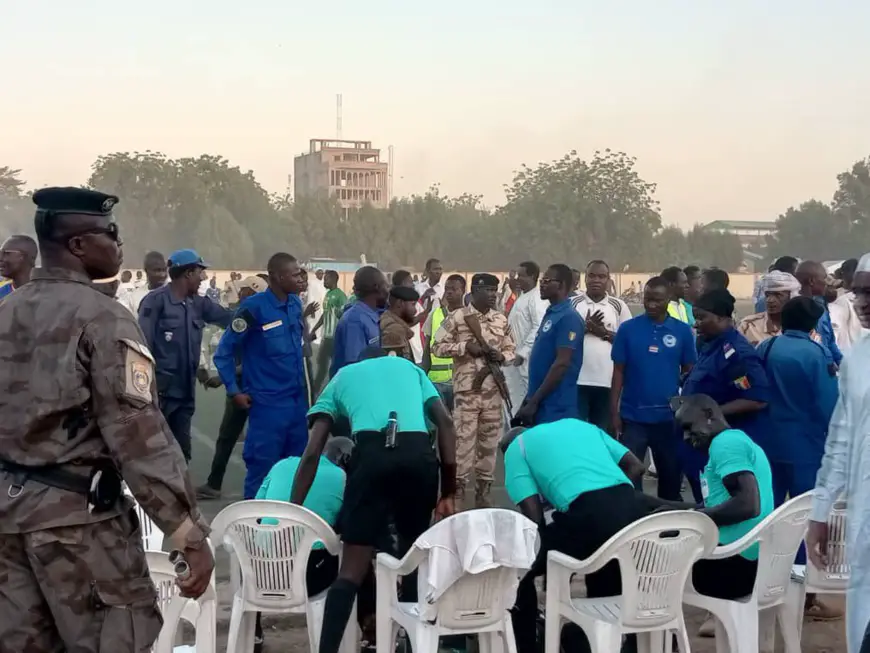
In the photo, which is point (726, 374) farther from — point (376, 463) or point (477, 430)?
point (477, 430)

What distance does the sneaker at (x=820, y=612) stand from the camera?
19.1ft

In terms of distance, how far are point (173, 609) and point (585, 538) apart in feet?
5.49

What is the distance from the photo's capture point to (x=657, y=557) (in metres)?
4.26

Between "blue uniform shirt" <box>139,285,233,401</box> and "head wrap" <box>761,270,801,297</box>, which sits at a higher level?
"head wrap" <box>761,270,801,297</box>

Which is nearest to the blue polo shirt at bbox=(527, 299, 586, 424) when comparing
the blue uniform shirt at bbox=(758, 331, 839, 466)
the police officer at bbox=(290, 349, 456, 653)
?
the blue uniform shirt at bbox=(758, 331, 839, 466)

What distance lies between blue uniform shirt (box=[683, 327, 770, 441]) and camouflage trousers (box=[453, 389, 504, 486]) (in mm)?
2479

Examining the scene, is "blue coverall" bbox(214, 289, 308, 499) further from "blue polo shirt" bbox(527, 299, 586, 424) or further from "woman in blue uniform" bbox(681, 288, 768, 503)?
"woman in blue uniform" bbox(681, 288, 768, 503)

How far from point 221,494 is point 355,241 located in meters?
65.6

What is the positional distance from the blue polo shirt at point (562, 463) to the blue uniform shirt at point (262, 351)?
2.61 m

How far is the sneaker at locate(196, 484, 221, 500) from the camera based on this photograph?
862cm

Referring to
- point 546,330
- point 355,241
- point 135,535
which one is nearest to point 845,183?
point 355,241

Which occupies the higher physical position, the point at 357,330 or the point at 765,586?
the point at 357,330

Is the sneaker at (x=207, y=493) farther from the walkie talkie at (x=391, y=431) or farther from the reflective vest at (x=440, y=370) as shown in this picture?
the walkie talkie at (x=391, y=431)

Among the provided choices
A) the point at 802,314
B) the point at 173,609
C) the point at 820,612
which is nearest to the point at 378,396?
the point at 173,609
